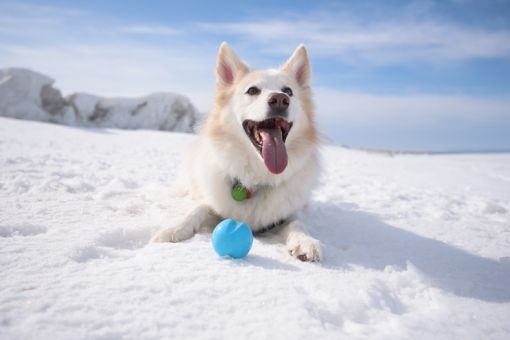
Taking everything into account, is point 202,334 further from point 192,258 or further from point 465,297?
point 465,297

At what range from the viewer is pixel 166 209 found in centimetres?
325

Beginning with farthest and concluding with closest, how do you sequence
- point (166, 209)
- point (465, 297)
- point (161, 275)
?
point (166, 209) < point (465, 297) < point (161, 275)

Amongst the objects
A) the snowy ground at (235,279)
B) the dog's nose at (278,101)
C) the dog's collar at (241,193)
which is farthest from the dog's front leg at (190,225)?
the dog's nose at (278,101)

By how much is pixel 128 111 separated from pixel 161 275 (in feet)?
61.2

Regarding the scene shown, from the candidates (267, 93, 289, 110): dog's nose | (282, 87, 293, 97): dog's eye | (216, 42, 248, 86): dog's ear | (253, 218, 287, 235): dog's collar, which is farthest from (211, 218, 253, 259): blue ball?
(216, 42, 248, 86): dog's ear

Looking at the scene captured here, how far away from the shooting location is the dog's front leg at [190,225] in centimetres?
229

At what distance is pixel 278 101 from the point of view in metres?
2.67

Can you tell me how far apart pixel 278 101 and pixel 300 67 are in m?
0.94

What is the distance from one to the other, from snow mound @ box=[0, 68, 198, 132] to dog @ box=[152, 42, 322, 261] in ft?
54.4

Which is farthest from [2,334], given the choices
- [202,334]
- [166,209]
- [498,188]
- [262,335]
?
[498,188]

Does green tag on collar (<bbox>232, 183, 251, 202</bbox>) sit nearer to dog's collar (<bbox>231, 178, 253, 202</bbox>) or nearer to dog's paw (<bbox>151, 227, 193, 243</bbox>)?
dog's collar (<bbox>231, 178, 253, 202</bbox>)

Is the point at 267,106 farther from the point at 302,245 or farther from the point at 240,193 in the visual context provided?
the point at 302,245

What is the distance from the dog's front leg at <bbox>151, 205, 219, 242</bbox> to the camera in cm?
229

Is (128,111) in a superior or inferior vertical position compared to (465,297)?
superior
